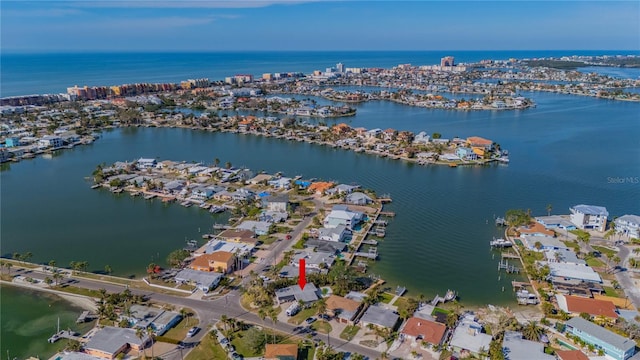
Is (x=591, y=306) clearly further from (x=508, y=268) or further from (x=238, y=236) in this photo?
(x=238, y=236)

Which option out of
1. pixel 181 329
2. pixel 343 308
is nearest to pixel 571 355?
pixel 343 308

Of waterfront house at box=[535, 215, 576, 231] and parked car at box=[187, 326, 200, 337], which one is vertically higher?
waterfront house at box=[535, 215, 576, 231]

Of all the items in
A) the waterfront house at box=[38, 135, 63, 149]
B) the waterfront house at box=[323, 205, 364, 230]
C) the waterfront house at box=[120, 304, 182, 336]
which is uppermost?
the waterfront house at box=[38, 135, 63, 149]

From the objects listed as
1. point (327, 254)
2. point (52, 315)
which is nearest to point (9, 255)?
point (52, 315)

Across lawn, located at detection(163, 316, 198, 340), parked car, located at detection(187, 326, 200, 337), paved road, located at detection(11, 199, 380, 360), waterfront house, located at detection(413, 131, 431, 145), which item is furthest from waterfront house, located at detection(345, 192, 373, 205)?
waterfront house, located at detection(413, 131, 431, 145)

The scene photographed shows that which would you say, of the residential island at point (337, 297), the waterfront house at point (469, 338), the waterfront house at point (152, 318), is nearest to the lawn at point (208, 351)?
the residential island at point (337, 297)

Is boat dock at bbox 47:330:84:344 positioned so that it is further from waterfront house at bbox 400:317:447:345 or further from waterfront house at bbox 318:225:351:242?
waterfront house at bbox 318:225:351:242
